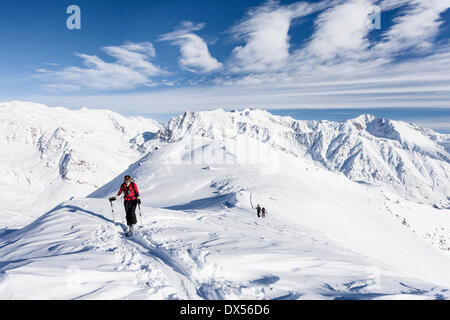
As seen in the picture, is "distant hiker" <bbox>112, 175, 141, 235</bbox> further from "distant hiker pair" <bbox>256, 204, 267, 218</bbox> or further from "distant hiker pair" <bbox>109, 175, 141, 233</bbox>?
"distant hiker pair" <bbox>256, 204, 267, 218</bbox>

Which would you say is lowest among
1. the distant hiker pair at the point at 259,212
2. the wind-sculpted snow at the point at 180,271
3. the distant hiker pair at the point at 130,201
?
the distant hiker pair at the point at 259,212

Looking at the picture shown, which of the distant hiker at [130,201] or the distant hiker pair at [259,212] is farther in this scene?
the distant hiker pair at [259,212]

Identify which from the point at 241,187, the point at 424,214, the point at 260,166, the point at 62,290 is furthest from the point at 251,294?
the point at 424,214

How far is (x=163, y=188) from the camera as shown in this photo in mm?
34688

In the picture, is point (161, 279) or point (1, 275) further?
point (161, 279)

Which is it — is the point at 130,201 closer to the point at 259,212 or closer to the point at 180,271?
the point at 180,271

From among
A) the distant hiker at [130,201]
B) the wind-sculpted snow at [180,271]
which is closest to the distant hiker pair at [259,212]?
the wind-sculpted snow at [180,271]

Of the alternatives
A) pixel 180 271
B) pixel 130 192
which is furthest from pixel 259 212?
pixel 180 271

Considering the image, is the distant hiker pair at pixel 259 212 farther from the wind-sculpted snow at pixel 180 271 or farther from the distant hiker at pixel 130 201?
the distant hiker at pixel 130 201

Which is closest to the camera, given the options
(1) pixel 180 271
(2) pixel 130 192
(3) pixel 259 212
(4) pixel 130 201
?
(1) pixel 180 271

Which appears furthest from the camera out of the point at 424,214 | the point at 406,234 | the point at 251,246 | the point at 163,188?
the point at 424,214
